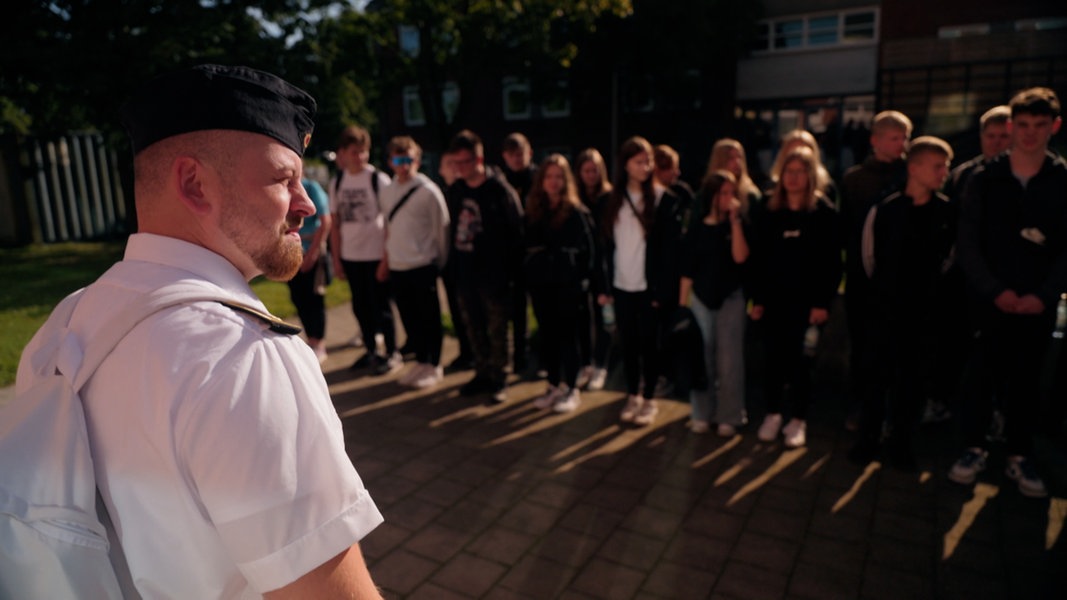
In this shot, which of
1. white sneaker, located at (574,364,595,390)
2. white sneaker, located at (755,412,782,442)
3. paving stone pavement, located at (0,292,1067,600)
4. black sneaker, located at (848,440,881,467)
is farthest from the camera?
white sneaker, located at (574,364,595,390)

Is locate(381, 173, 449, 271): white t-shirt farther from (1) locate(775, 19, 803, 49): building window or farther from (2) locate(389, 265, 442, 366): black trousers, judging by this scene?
(1) locate(775, 19, 803, 49): building window

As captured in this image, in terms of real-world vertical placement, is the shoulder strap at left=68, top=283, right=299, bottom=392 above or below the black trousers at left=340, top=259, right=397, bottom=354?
above

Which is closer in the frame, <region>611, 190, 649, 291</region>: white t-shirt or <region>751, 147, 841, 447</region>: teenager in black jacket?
<region>751, 147, 841, 447</region>: teenager in black jacket

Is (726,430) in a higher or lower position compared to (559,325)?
lower

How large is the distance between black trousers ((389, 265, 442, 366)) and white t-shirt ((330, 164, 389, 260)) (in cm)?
41

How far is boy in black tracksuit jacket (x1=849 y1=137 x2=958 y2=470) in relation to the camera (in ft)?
14.4

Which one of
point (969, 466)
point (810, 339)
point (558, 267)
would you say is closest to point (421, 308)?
point (558, 267)

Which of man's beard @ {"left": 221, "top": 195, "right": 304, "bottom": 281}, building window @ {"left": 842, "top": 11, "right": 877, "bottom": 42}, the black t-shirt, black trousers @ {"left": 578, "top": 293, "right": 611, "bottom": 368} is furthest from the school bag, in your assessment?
building window @ {"left": 842, "top": 11, "right": 877, "bottom": 42}

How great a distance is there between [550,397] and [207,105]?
4.86 metres

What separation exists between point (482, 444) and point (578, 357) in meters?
1.24

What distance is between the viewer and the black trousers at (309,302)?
6750mm

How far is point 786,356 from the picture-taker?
5.12 m

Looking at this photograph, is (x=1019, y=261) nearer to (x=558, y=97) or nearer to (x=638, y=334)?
(x=638, y=334)

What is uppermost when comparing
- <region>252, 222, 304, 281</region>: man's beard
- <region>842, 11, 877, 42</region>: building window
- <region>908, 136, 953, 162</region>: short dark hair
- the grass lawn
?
<region>842, 11, 877, 42</region>: building window
